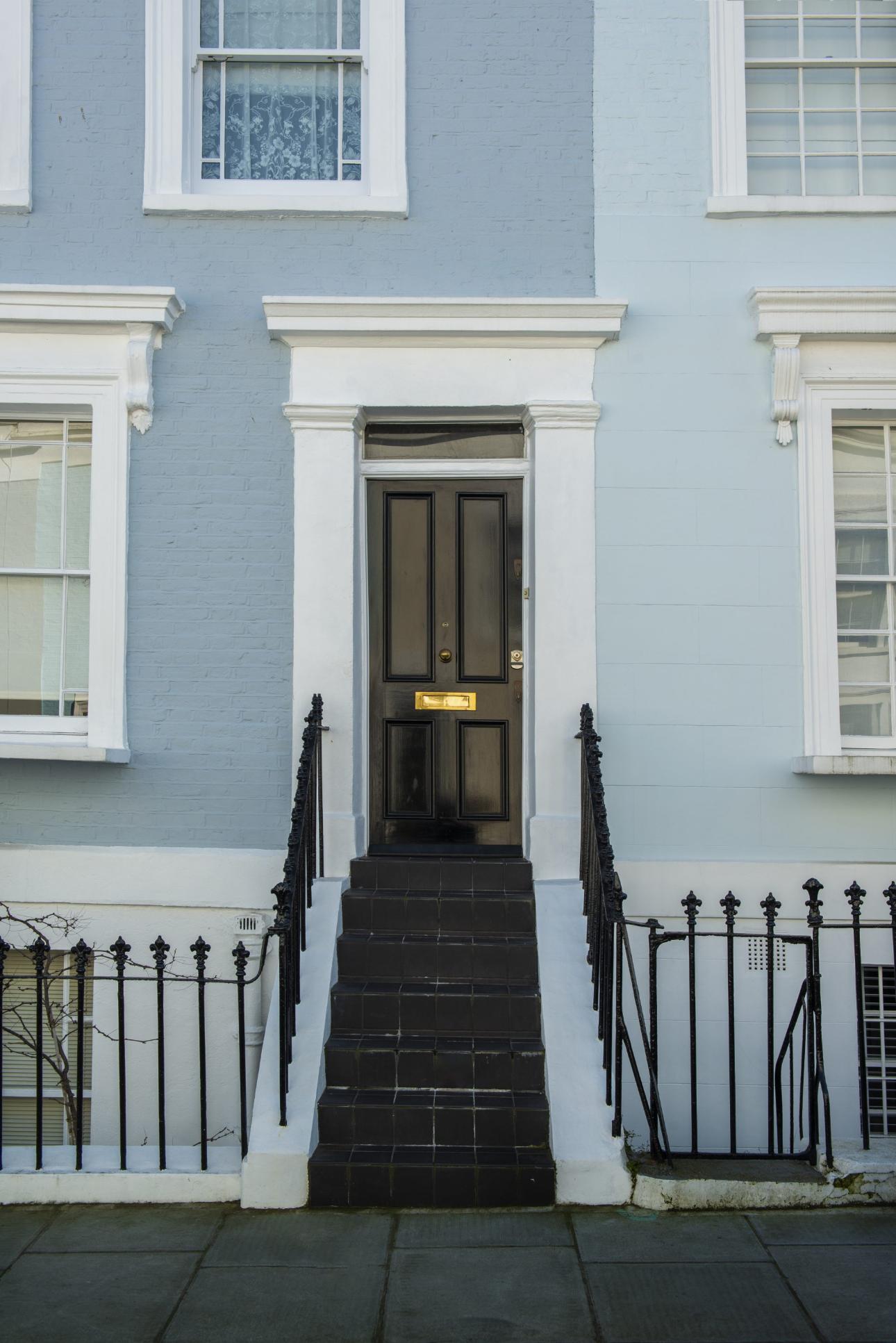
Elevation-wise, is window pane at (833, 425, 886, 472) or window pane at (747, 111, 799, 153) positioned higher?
window pane at (747, 111, 799, 153)

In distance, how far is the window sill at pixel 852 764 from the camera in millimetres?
6957

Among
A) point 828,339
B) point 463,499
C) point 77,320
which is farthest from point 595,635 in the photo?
point 77,320

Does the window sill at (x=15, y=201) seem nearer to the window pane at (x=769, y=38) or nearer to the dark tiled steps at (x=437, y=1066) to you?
the window pane at (x=769, y=38)

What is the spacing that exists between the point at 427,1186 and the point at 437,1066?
60cm

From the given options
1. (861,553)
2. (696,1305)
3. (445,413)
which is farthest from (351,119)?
(696,1305)

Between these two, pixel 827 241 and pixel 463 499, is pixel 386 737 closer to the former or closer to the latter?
pixel 463 499

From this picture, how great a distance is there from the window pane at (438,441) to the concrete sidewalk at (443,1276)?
419 centimetres

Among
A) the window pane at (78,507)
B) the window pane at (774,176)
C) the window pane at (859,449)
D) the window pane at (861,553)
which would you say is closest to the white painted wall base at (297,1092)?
the window pane at (78,507)

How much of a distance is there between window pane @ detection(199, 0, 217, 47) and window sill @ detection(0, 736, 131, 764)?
4.16 metres

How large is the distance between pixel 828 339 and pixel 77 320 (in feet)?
13.7

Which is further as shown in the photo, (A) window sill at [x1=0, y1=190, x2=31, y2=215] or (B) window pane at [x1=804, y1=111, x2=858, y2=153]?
(B) window pane at [x1=804, y1=111, x2=858, y2=153]

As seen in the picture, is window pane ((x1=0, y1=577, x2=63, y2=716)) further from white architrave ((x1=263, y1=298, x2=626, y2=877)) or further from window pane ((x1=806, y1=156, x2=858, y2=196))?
window pane ((x1=806, y1=156, x2=858, y2=196))

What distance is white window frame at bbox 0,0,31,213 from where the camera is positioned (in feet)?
24.3

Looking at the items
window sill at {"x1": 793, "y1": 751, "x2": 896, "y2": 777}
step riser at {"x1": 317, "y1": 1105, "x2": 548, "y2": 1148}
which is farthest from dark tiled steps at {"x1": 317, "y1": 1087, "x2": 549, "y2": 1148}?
window sill at {"x1": 793, "y1": 751, "x2": 896, "y2": 777}
